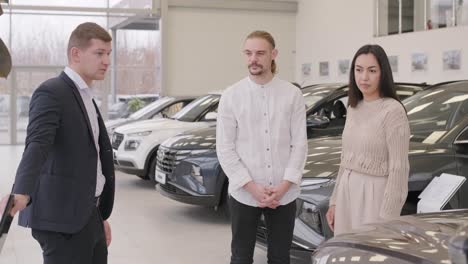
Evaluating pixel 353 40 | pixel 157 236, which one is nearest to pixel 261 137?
pixel 157 236

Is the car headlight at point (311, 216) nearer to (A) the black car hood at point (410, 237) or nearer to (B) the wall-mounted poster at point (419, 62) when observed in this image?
(A) the black car hood at point (410, 237)

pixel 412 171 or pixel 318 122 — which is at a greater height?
pixel 318 122

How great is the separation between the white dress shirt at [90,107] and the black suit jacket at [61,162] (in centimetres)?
3

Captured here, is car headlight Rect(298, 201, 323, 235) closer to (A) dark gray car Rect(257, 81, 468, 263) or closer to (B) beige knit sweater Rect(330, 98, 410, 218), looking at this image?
(A) dark gray car Rect(257, 81, 468, 263)

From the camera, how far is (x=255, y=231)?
3.30 m

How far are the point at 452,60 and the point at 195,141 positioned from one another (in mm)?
7289

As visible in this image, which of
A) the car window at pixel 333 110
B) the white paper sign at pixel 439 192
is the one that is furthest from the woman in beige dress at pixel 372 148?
the car window at pixel 333 110

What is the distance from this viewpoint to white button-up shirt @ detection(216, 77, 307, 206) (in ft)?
10.7

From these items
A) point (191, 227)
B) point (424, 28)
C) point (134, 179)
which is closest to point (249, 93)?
point (191, 227)

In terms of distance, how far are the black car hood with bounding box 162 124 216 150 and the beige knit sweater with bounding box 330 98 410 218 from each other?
351 centimetres

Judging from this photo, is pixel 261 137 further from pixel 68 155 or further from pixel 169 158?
pixel 169 158

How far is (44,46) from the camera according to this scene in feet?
59.0

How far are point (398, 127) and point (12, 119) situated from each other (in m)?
16.6

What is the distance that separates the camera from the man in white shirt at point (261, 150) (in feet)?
10.7
